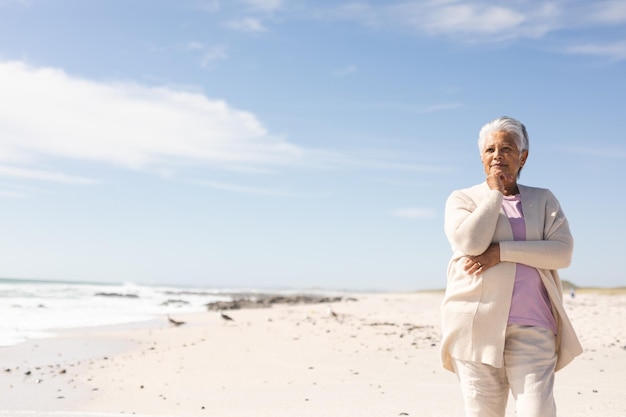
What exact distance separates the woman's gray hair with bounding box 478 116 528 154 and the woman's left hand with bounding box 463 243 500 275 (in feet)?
2.02

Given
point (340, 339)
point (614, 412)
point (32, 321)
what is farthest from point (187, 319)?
point (614, 412)

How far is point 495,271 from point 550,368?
0.58 metres

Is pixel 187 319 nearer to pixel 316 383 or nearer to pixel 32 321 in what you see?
pixel 32 321

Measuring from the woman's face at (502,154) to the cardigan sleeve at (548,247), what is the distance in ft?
0.98

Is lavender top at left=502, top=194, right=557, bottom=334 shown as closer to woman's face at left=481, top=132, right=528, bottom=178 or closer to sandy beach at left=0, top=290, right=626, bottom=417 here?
woman's face at left=481, top=132, right=528, bottom=178

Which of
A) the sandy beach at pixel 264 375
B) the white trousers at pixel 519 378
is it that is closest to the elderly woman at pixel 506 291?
the white trousers at pixel 519 378

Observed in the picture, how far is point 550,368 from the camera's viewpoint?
3541 millimetres

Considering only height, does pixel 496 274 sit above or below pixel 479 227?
below

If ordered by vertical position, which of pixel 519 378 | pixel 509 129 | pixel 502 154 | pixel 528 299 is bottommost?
pixel 519 378

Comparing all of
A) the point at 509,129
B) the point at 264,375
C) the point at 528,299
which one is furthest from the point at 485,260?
the point at 264,375

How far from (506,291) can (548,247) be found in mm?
343

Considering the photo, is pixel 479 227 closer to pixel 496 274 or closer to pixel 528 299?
pixel 496 274

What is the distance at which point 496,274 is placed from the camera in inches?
144

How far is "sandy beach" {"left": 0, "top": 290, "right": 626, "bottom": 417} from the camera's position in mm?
7117
